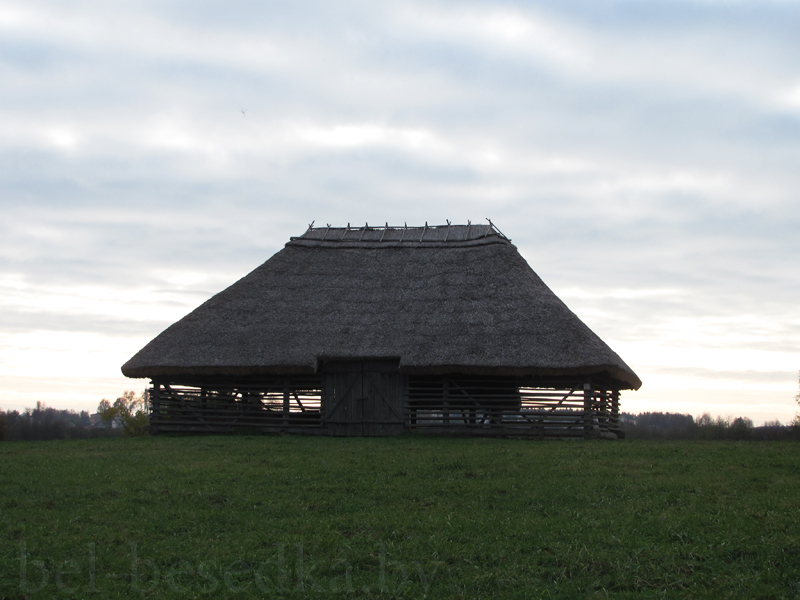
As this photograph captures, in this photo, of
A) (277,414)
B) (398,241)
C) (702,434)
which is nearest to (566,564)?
(277,414)

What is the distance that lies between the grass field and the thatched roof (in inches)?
228

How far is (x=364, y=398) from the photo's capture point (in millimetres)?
24688

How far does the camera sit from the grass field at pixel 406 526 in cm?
898

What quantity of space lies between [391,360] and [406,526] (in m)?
13.4

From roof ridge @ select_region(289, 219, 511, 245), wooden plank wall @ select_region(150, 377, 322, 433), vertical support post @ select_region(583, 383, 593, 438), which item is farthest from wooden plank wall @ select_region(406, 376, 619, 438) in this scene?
roof ridge @ select_region(289, 219, 511, 245)

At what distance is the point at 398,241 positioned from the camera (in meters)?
31.2

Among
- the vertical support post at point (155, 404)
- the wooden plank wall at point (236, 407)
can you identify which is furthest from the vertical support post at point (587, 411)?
the vertical support post at point (155, 404)

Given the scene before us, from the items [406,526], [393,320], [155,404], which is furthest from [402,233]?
[406,526]

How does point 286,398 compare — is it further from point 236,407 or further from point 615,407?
point 615,407

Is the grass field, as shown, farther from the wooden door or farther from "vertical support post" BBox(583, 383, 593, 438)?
the wooden door

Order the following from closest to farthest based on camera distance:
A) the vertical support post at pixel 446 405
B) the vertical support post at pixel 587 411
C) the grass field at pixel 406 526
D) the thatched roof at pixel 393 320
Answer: the grass field at pixel 406 526
the thatched roof at pixel 393 320
the vertical support post at pixel 587 411
the vertical support post at pixel 446 405

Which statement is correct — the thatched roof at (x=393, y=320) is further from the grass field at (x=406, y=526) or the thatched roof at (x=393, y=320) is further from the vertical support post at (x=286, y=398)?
the grass field at (x=406, y=526)

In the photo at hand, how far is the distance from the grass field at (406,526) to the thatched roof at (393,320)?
5.79 metres

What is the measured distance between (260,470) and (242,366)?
28.0ft
